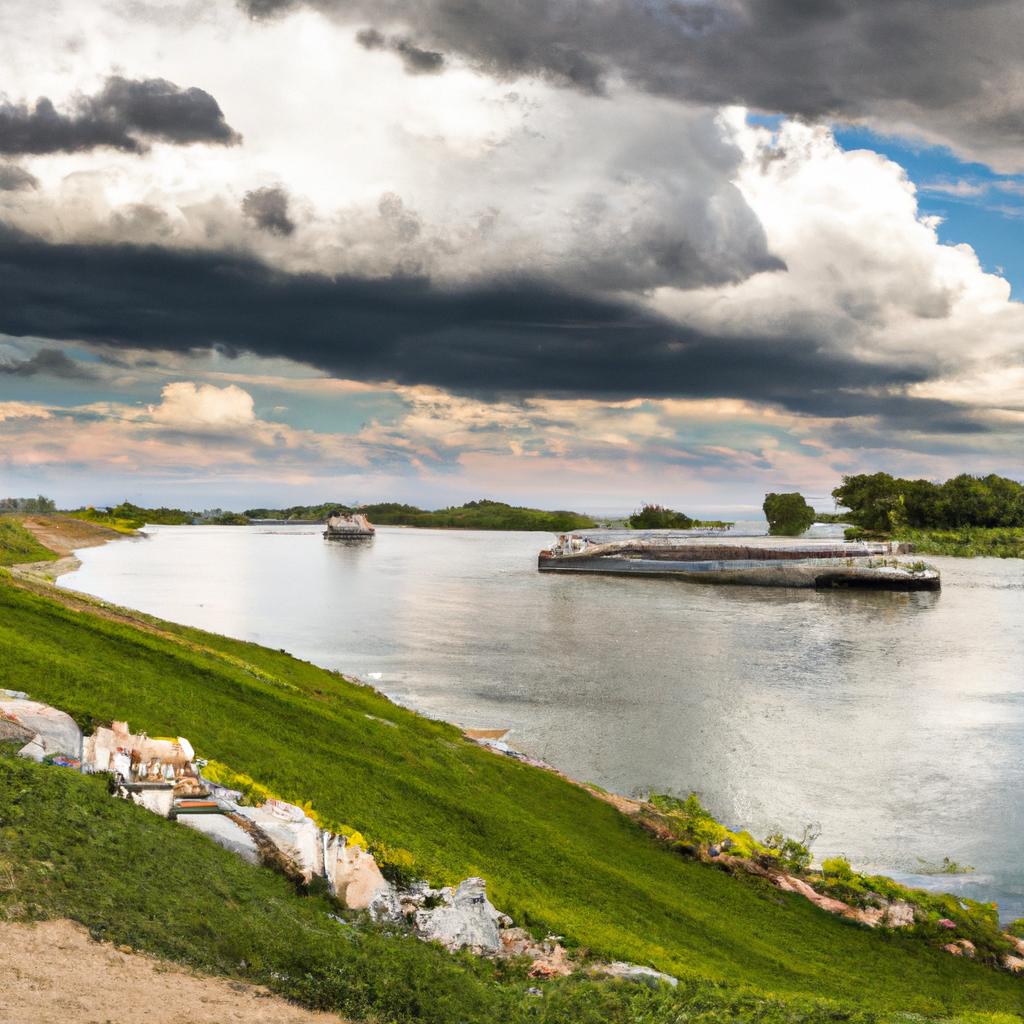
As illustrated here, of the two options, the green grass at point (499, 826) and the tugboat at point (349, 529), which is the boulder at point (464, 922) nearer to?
the green grass at point (499, 826)

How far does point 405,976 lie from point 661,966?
10.7ft

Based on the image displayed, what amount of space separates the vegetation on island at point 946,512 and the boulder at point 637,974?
134825 mm

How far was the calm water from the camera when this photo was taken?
18.3m

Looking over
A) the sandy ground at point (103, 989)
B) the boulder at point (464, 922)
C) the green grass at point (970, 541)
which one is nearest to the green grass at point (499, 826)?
the boulder at point (464, 922)

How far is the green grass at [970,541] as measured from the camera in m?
124

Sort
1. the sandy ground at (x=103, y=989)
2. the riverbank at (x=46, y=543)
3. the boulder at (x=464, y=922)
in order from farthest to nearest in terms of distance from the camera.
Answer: the riverbank at (x=46, y=543), the boulder at (x=464, y=922), the sandy ground at (x=103, y=989)

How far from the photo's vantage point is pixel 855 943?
12203 millimetres

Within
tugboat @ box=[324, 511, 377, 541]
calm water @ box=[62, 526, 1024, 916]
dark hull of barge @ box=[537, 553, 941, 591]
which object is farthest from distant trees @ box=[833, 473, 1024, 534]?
tugboat @ box=[324, 511, 377, 541]

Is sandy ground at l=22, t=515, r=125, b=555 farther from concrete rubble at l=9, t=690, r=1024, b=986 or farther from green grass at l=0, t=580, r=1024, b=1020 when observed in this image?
concrete rubble at l=9, t=690, r=1024, b=986

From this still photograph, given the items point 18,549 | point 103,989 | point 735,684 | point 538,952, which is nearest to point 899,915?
point 538,952

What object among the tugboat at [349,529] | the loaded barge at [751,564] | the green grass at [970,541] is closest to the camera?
the loaded barge at [751,564]

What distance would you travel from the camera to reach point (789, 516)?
17775cm

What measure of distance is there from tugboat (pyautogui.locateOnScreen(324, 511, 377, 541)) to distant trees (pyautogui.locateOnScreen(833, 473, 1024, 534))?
317 feet

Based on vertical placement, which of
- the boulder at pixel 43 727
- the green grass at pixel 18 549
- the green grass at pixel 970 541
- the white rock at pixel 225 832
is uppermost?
the green grass at pixel 970 541
